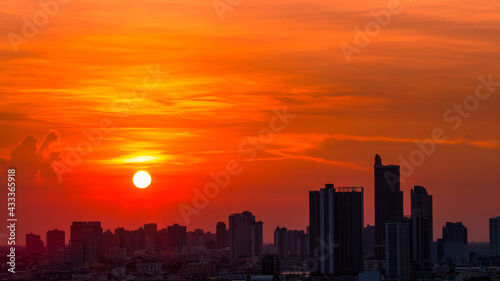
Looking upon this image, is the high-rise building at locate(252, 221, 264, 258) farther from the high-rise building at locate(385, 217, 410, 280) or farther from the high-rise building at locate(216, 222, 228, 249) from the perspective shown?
the high-rise building at locate(385, 217, 410, 280)

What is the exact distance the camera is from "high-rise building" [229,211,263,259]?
14938cm

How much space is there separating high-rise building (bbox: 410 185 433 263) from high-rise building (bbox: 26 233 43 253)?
4467 cm

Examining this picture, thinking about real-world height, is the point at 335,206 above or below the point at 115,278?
above

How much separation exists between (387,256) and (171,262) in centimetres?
3784

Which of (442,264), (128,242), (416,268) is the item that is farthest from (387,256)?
(128,242)

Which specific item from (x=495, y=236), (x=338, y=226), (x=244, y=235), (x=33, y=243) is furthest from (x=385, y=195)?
(x=33, y=243)

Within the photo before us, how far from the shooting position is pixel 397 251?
110062mm

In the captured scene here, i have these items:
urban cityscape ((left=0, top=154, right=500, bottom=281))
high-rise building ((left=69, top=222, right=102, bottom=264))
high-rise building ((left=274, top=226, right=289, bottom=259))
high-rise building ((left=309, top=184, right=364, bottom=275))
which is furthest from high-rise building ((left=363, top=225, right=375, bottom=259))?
high-rise building ((left=69, top=222, right=102, bottom=264))

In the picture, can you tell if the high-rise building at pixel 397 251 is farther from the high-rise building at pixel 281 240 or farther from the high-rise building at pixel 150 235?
the high-rise building at pixel 150 235

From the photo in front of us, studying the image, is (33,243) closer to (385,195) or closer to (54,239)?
(54,239)

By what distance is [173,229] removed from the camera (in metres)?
166

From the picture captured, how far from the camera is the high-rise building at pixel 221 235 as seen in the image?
169 m

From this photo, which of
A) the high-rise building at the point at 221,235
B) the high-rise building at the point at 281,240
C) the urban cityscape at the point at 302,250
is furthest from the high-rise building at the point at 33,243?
the high-rise building at the point at 221,235

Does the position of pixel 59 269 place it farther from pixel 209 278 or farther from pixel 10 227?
pixel 10 227
